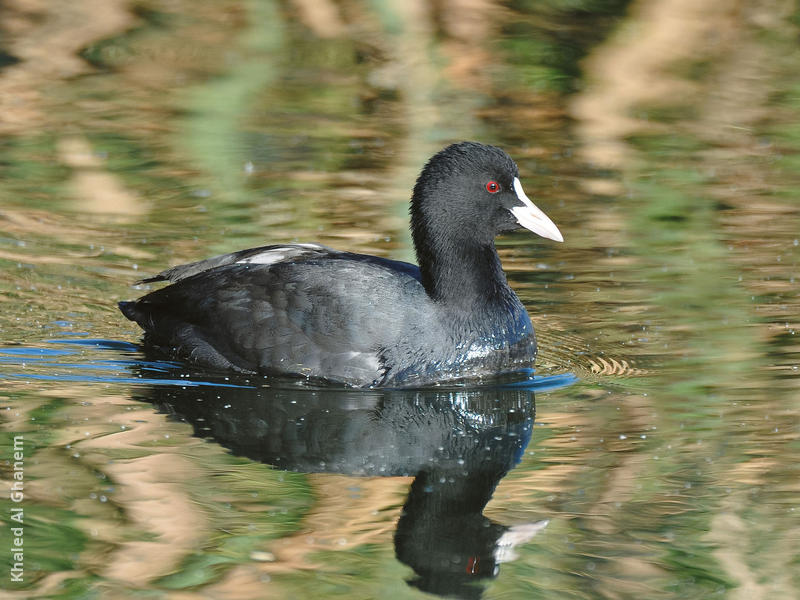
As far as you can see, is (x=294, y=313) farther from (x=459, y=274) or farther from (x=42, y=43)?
(x=42, y=43)

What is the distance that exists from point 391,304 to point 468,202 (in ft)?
2.29

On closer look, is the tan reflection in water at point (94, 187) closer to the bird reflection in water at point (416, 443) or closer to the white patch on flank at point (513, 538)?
the bird reflection in water at point (416, 443)

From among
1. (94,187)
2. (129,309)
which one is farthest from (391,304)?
(94,187)

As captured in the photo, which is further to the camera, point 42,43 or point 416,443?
point 42,43

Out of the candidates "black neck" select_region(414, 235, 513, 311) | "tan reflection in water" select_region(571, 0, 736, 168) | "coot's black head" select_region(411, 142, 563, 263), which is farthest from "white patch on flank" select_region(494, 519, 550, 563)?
"tan reflection in water" select_region(571, 0, 736, 168)

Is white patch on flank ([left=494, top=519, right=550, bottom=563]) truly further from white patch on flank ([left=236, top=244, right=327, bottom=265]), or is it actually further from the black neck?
white patch on flank ([left=236, top=244, right=327, bottom=265])

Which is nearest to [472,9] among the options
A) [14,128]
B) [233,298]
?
[14,128]

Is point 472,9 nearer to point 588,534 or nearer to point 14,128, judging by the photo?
point 14,128

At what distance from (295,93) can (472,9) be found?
376 cm

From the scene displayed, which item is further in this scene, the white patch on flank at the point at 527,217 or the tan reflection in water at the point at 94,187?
the tan reflection in water at the point at 94,187

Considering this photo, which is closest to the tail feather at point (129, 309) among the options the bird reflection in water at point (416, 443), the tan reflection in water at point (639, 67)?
the bird reflection in water at point (416, 443)

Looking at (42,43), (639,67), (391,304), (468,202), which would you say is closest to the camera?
(391,304)

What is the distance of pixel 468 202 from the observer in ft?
22.3

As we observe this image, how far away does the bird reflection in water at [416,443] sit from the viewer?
457 centimetres
